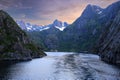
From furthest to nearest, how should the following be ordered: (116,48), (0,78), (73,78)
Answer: (116,48) → (73,78) → (0,78)

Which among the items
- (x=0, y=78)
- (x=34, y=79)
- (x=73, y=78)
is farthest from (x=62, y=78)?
(x=0, y=78)

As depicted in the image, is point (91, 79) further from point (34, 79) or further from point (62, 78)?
point (34, 79)

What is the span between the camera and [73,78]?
105188 mm

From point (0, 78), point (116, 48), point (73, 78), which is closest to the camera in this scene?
point (0, 78)

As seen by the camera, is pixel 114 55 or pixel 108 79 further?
pixel 114 55

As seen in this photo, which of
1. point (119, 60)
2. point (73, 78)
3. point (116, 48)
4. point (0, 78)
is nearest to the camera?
point (0, 78)

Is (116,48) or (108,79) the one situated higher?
(116,48)

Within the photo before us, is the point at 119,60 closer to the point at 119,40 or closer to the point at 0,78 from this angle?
the point at 119,40

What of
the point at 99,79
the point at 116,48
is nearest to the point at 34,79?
the point at 99,79

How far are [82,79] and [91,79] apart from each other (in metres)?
4.42

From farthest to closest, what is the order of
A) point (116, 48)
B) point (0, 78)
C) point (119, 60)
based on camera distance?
point (116, 48) < point (119, 60) < point (0, 78)

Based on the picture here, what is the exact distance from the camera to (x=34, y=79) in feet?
329

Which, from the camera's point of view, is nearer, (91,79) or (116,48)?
(91,79)

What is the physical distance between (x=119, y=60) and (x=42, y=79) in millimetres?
95948
